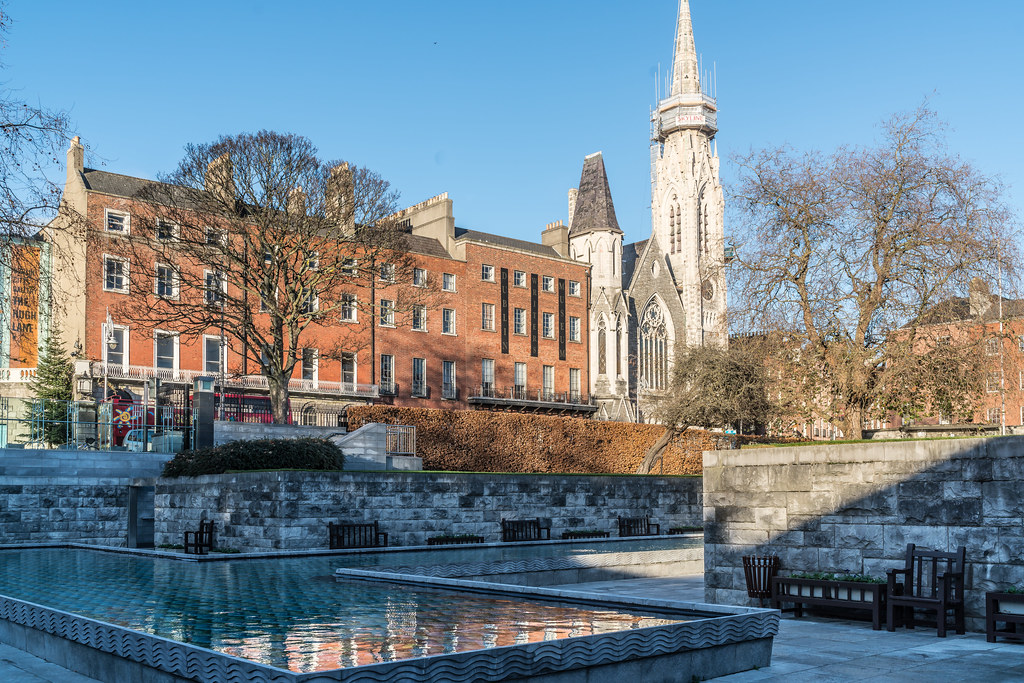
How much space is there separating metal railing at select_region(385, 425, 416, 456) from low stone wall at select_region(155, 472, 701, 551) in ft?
19.3

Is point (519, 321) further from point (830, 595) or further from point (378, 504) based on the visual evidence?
point (830, 595)

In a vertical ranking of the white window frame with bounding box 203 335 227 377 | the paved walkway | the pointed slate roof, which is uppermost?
the pointed slate roof

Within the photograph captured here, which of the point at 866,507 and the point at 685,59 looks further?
the point at 685,59

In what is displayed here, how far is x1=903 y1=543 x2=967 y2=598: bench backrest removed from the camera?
10.5 m

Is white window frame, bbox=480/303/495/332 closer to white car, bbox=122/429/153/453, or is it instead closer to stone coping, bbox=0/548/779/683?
white car, bbox=122/429/153/453

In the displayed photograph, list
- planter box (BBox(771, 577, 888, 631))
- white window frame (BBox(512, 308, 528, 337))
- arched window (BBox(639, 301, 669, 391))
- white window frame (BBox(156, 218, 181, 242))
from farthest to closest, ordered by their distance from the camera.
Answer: arched window (BBox(639, 301, 669, 391)) < white window frame (BBox(512, 308, 528, 337)) < white window frame (BBox(156, 218, 181, 242)) < planter box (BBox(771, 577, 888, 631))

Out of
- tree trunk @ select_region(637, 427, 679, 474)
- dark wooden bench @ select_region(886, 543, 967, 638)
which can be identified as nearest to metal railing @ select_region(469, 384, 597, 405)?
tree trunk @ select_region(637, 427, 679, 474)

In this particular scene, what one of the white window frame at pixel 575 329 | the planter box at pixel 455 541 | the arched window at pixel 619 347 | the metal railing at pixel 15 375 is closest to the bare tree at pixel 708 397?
the planter box at pixel 455 541

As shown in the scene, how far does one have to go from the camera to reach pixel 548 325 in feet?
199

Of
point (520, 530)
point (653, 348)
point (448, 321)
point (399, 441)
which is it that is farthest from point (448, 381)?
point (520, 530)

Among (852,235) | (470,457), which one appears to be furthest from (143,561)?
(470,457)

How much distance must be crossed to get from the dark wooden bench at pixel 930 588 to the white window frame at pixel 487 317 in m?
46.0

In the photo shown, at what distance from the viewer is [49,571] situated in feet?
49.7

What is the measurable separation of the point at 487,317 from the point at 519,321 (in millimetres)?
2770
